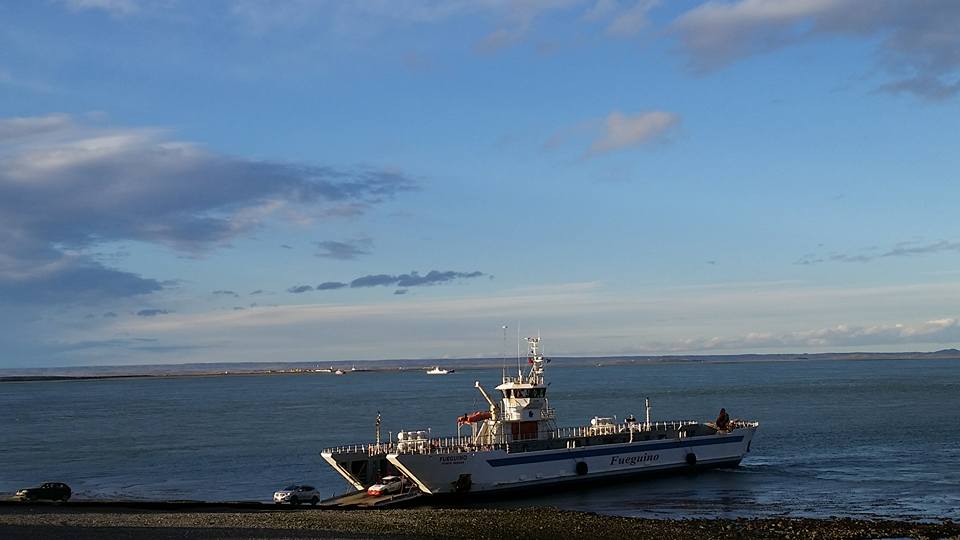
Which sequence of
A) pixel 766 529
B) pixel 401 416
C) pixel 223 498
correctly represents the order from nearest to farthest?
pixel 766 529 < pixel 223 498 < pixel 401 416

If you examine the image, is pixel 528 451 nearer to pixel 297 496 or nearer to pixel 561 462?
pixel 561 462

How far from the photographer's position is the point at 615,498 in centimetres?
5425

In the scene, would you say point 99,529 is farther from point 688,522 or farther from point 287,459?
point 287,459

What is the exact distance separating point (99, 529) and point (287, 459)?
129 feet

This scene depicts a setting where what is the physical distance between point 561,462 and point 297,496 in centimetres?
1557

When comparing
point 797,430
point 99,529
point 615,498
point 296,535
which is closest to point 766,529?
point 615,498

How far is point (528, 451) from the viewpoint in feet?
187

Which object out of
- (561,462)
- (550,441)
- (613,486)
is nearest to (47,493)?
(550,441)

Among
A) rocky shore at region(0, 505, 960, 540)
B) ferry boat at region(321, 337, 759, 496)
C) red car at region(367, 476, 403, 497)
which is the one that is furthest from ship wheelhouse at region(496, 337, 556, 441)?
rocky shore at region(0, 505, 960, 540)

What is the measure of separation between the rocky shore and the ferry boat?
320 inches

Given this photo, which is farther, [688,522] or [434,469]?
[434,469]

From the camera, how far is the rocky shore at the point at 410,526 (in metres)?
37.3

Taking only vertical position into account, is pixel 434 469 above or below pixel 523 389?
below

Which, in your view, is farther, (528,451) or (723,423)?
(723,423)
